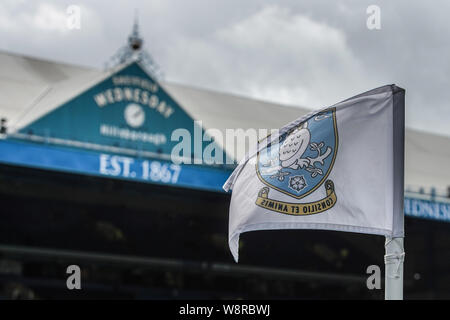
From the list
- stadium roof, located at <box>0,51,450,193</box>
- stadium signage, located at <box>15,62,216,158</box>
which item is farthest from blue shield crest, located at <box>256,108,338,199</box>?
stadium roof, located at <box>0,51,450,193</box>

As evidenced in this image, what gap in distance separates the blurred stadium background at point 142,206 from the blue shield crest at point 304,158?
11911 millimetres

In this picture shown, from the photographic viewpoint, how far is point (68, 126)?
66.9 ft

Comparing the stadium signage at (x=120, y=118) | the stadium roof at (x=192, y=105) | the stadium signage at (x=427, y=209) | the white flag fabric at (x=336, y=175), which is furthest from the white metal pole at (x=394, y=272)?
the stadium signage at (x=427, y=209)

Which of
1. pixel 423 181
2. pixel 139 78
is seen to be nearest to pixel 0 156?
pixel 139 78

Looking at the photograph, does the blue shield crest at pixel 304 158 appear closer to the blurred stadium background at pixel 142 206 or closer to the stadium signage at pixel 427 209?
the blurred stadium background at pixel 142 206

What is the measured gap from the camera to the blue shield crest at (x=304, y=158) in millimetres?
7477

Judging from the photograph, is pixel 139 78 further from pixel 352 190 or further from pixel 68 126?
pixel 352 190

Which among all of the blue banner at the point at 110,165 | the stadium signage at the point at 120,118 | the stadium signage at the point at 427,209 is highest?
the stadium signage at the point at 120,118

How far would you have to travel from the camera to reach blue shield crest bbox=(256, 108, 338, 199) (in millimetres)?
7477

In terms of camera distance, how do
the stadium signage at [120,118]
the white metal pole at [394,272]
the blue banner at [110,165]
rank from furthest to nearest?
the stadium signage at [120,118]
the blue banner at [110,165]
the white metal pole at [394,272]

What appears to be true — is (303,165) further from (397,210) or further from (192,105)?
(192,105)

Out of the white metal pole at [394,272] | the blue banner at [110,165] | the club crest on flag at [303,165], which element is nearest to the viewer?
the white metal pole at [394,272]

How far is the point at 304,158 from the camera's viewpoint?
7.59 meters
